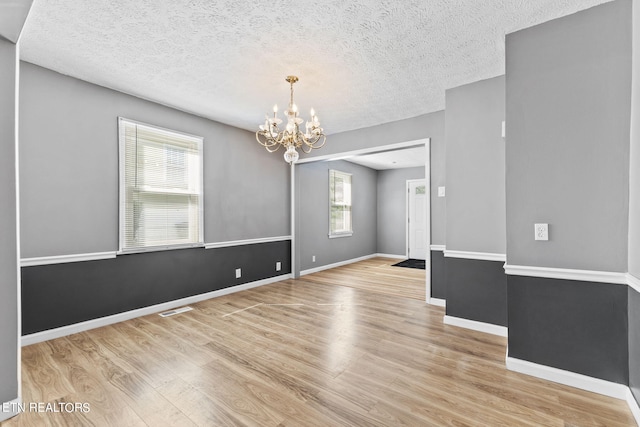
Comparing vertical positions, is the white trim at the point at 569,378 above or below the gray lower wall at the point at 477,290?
below

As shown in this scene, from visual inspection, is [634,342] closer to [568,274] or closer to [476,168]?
[568,274]

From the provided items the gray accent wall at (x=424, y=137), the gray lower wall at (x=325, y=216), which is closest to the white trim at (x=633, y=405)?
the gray accent wall at (x=424, y=137)

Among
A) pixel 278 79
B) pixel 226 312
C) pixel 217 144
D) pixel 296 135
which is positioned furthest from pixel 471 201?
pixel 217 144

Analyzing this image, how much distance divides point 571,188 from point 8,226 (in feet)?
12.3

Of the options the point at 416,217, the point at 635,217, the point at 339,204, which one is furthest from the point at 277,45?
the point at 416,217

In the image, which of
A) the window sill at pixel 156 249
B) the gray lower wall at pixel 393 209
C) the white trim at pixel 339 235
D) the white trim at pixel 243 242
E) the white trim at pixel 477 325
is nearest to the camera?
the white trim at pixel 477 325

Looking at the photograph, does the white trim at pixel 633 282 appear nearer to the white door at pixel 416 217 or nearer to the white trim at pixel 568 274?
the white trim at pixel 568 274

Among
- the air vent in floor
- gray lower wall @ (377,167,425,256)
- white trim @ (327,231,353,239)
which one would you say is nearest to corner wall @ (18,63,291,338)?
the air vent in floor

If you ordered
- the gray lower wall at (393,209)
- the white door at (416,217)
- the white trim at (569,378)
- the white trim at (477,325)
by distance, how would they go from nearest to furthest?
the white trim at (569,378)
the white trim at (477,325)
the white door at (416,217)
the gray lower wall at (393,209)

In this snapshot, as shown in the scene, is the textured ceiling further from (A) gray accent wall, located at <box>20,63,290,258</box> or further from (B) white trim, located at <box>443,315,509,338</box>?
(B) white trim, located at <box>443,315,509,338</box>

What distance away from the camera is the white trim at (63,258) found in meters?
2.70

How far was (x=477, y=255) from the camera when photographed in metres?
3.10

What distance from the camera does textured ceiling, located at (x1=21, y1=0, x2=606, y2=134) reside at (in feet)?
6.57

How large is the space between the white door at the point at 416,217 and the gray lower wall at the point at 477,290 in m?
4.68
